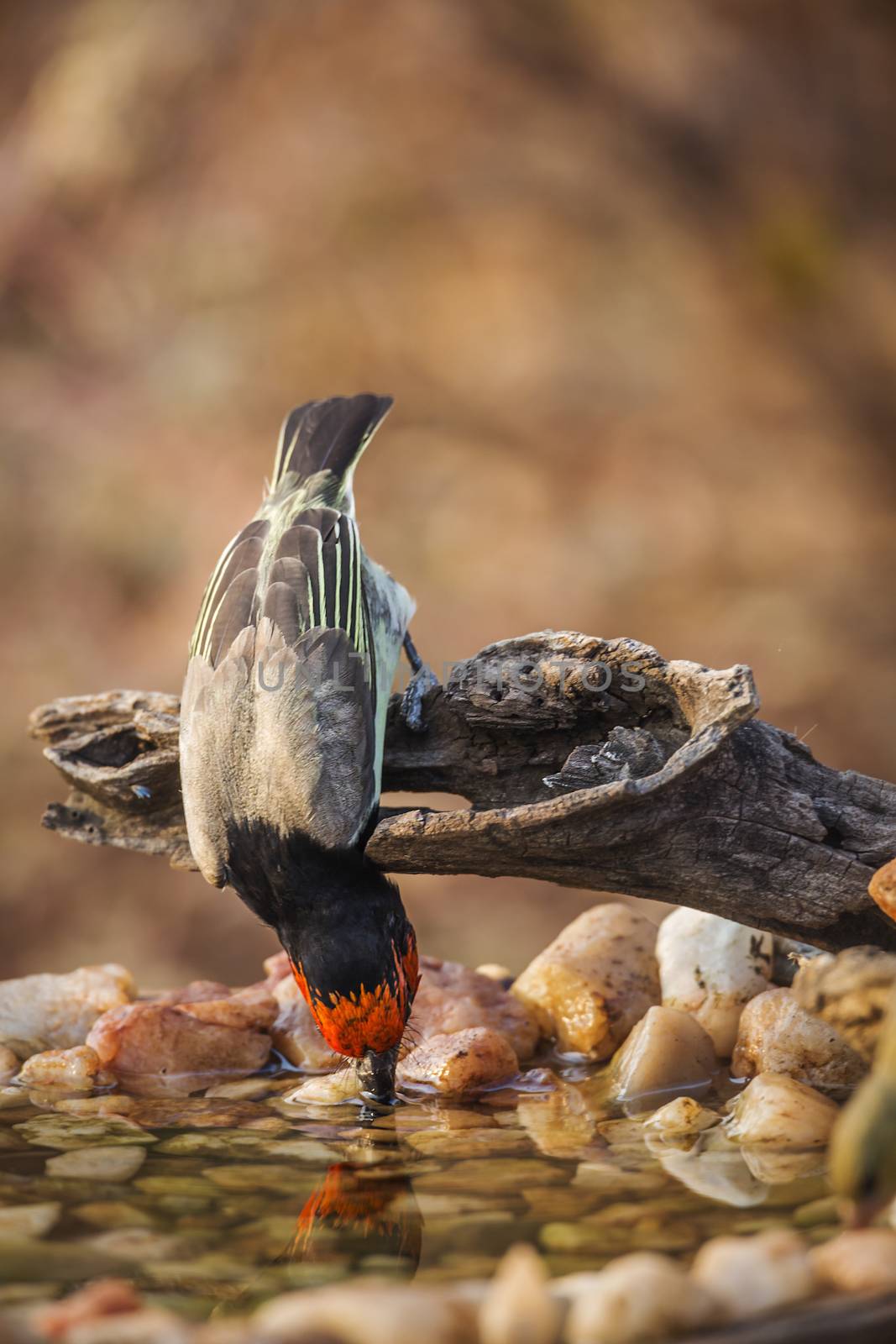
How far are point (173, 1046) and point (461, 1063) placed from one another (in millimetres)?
641

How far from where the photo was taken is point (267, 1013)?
270cm

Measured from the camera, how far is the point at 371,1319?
3.89 feet

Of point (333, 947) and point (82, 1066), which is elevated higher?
point (333, 947)

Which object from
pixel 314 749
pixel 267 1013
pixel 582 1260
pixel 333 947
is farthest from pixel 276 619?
pixel 582 1260

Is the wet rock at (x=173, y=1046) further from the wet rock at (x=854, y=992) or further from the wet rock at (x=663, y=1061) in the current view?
the wet rock at (x=854, y=992)

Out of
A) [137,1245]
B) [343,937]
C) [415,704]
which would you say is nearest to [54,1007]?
[343,937]

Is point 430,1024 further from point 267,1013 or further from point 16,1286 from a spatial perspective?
point 16,1286

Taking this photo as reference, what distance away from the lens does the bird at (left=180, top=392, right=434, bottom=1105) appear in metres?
2.26

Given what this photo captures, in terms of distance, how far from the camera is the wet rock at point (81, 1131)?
2.04 m

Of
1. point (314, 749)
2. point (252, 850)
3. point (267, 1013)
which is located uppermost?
point (314, 749)

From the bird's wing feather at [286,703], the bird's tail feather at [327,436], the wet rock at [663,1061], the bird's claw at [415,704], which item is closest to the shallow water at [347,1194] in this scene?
the wet rock at [663,1061]

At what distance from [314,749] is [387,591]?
66cm

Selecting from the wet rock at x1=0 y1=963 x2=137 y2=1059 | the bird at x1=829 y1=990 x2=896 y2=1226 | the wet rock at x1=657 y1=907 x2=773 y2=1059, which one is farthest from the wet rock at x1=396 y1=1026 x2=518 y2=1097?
the bird at x1=829 y1=990 x2=896 y2=1226

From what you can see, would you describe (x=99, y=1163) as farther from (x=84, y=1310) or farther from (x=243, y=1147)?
(x=84, y=1310)
